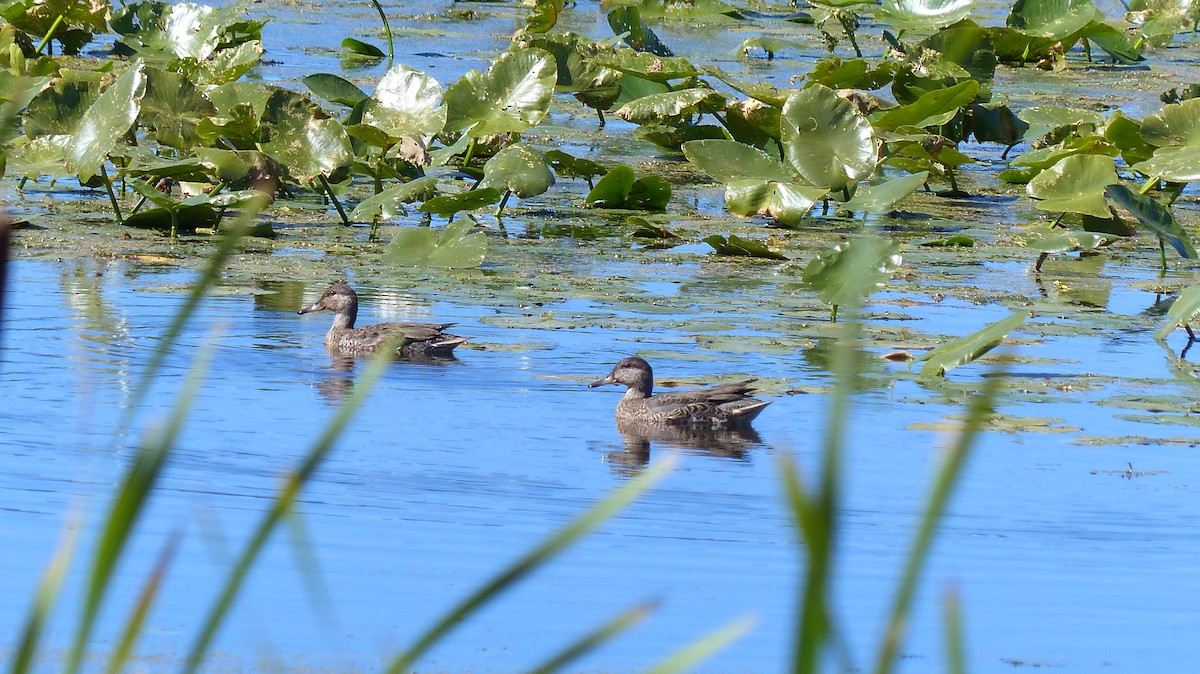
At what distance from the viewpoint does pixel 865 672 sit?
13.1 feet

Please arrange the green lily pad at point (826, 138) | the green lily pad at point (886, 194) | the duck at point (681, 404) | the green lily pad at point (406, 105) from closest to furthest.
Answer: the duck at point (681, 404)
the green lily pad at point (886, 194)
the green lily pad at point (826, 138)
the green lily pad at point (406, 105)

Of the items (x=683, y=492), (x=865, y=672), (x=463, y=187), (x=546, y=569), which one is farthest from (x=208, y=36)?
(x=865, y=672)

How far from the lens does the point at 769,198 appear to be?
10.2 meters

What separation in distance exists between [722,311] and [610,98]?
13.6 feet

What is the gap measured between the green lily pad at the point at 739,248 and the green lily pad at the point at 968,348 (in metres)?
2.50

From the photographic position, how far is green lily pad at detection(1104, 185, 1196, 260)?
8.81m

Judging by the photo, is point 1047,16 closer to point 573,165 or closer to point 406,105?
point 573,165

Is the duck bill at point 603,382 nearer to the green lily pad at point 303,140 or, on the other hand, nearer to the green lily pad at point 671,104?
the green lily pad at point 303,140

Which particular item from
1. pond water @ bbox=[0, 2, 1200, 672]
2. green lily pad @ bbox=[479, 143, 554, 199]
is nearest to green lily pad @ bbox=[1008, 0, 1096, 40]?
pond water @ bbox=[0, 2, 1200, 672]

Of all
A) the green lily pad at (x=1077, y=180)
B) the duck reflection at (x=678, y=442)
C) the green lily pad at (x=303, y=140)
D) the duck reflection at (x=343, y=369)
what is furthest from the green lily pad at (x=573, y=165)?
the duck reflection at (x=678, y=442)

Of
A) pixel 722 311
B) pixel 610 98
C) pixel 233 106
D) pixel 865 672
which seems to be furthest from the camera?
pixel 610 98

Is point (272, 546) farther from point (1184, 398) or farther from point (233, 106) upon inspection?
point (233, 106)

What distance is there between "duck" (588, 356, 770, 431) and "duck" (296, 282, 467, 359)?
32.1 inches

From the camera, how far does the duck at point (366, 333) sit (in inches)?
293
